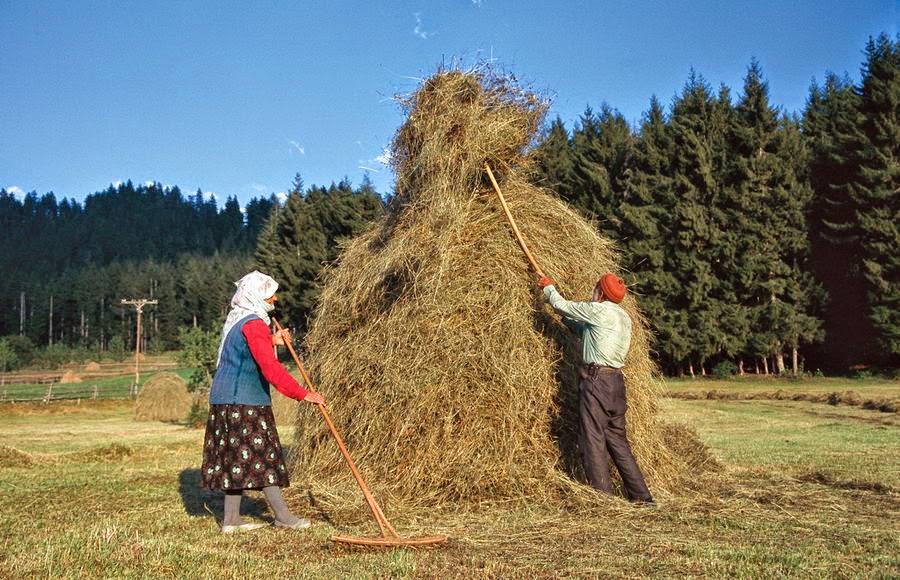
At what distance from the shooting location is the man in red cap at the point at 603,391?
6.31m

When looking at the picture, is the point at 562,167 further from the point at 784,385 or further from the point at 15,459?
the point at 15,459

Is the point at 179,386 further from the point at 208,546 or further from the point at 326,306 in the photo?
the point at 208,546

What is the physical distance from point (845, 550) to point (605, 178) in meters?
38.6

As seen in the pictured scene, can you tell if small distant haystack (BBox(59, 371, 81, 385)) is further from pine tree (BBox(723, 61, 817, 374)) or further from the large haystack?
the large haystack

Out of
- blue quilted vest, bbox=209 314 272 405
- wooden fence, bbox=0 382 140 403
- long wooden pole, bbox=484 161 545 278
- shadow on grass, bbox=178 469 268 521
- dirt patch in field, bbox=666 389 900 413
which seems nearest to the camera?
blue quilted vest, bbox=209 314 272 405

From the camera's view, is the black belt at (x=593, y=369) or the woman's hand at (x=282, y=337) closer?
the woman's hand at (x=282, y=337)

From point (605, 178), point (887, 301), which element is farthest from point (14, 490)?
point (605, 178)

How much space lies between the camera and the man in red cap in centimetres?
631

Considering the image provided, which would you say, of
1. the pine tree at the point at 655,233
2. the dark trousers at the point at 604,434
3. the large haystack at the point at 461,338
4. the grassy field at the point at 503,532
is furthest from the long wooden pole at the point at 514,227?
the pine tree at the point at 655,233

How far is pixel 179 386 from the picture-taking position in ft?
93.2

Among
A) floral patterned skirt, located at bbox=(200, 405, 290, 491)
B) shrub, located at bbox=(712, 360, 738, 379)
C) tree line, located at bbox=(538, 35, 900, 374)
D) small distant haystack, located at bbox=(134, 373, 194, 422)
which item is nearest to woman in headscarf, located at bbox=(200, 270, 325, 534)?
floral patterned skirt, located at bbox=(200, 405, 290, 491)

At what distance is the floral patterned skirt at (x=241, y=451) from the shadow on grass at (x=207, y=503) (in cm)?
78

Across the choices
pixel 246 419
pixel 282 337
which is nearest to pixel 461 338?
pixel 282 337

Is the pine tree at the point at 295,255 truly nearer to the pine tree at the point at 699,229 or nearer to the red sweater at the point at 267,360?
the pine tree at the point at 699,229
